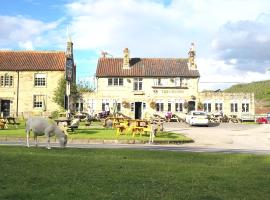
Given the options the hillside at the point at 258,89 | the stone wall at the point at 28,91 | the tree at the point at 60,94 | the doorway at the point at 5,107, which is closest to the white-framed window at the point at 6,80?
the stone wall at the point at 28,91

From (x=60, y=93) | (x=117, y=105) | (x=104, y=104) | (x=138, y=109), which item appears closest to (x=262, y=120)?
(x=138, y=109)

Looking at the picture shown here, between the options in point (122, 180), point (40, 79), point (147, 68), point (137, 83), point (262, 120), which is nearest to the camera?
point (122, 180)

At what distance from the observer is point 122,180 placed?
11031 millimetres

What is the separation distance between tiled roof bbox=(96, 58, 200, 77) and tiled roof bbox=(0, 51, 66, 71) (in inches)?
225

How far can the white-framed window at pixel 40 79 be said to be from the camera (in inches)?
2607

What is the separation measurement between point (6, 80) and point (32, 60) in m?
4.53

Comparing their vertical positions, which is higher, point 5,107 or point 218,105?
point 218,105

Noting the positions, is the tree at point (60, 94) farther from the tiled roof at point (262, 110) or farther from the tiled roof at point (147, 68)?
the tiled roof at point (262, 110)

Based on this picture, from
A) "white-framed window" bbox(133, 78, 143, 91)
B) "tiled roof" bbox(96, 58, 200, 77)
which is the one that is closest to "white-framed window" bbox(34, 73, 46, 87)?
"tiled roof" bbox(96, 58, 200, 77)

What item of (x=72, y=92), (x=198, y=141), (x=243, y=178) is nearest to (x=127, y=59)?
(x=72, y=92)

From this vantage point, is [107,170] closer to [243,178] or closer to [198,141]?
[243,178]

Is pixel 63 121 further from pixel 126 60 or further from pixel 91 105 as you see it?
pixel 126 60

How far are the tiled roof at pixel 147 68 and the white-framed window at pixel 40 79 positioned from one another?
24.1 ft

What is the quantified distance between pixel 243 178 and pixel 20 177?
17.4 feet
